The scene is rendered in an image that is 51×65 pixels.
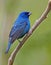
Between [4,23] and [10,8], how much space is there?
12.8 inches

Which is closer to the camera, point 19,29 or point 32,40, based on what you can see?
point 19,29

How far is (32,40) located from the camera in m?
2.67

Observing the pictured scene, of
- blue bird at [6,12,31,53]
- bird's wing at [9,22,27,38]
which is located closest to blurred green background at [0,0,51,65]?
blue bird at [6,12,31,53]

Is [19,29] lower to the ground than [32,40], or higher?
higher

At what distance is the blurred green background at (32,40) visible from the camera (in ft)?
8.50

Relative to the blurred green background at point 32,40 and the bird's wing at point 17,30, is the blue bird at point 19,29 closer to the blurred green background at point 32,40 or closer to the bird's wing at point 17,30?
the bird's wing at point 17,30

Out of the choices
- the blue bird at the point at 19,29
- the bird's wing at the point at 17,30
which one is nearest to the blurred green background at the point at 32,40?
the blue bird at the point at 19,29

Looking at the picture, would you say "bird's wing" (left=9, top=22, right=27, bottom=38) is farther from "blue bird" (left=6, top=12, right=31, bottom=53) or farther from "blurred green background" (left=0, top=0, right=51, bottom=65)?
"blurred green background" (left=0, top=0, right=51, bottom=65)

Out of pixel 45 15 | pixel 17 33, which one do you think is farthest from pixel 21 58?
pixel 45 15

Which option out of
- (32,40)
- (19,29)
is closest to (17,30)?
(19,29)

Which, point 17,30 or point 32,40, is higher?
point 17,30

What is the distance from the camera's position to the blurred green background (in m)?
2.59

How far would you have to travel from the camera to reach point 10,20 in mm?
2963

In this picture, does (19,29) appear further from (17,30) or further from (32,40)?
(32,40)
